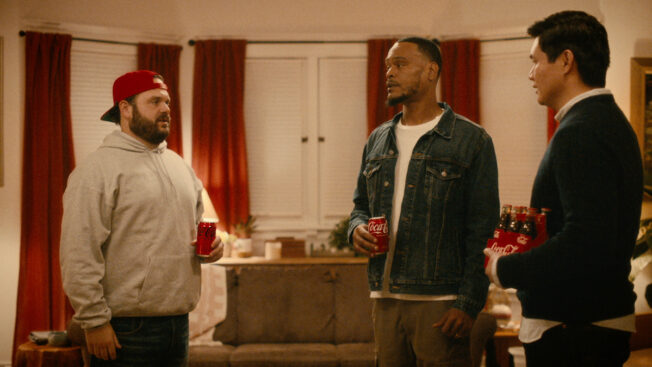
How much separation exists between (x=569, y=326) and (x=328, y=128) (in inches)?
145

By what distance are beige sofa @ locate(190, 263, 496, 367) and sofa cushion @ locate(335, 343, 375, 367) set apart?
0.6 inches

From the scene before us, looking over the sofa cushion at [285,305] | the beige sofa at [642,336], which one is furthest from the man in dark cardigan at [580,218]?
the sofa cushion at [285,305]

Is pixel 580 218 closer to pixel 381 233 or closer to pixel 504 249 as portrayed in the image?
pixel 504 249

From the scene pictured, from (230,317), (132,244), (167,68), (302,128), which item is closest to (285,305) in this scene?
(230,317)

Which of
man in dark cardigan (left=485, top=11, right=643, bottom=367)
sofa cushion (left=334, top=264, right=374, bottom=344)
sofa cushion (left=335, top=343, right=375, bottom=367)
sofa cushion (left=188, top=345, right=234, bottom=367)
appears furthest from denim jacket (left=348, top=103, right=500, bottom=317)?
sofa cushion (left=334, top=264, right=374, bottom=344)

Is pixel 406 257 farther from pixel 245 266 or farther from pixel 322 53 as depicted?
pixel 322 53

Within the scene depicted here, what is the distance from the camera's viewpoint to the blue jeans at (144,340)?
189cm

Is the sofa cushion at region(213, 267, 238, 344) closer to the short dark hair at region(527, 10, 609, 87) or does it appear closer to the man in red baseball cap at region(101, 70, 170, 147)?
the man in red baseball cap at region(101, 70, 170, 147)

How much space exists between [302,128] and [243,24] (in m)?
1.10

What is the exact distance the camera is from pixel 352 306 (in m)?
3.97

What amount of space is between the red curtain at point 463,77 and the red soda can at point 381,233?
3.03 metres

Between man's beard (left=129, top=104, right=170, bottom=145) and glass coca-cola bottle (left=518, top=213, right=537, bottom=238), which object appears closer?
glass coca-cola bottle (left=518, top=213, right=537, bottom=238)

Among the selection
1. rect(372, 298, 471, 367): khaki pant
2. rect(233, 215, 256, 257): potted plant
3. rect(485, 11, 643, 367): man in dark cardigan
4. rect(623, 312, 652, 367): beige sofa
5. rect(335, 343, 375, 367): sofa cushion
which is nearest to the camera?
rect(485, 11, 643, 367): man in dark cardigan

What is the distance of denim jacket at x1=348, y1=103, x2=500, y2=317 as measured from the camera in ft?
5.60
